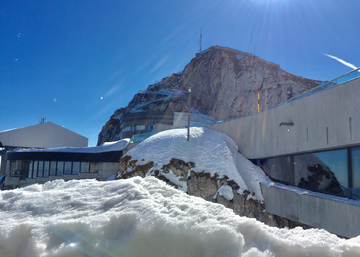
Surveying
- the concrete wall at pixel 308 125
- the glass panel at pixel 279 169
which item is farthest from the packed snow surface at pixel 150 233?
the glass panel at pixel 279 169

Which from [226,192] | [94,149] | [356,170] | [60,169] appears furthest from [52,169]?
[356,170]

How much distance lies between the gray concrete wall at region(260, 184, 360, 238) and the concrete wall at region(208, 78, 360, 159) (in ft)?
8.32

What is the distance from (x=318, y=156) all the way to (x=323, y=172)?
856mm

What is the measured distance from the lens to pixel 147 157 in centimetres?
1897

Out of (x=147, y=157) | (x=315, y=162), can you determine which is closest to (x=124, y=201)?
(x=315, y=162)

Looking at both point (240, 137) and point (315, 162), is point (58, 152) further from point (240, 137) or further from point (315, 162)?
point (315, 162)

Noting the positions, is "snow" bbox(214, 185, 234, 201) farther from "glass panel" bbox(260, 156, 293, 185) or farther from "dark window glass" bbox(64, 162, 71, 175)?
"dark window glass" bbox(64, 162, 71, 175)

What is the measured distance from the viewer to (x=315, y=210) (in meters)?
10.9

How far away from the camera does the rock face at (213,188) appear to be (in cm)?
1376

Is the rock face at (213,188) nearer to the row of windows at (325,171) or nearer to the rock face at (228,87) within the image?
the row of windows at (325,171)

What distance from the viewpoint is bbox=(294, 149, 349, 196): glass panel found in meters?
10.5

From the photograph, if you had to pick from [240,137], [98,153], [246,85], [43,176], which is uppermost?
[246,85]

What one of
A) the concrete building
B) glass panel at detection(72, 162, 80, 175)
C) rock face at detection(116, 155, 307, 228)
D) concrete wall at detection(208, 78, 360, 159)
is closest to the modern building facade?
glass panel at detection(72, 162, 80, 175)

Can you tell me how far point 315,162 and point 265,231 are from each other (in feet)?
40.1
